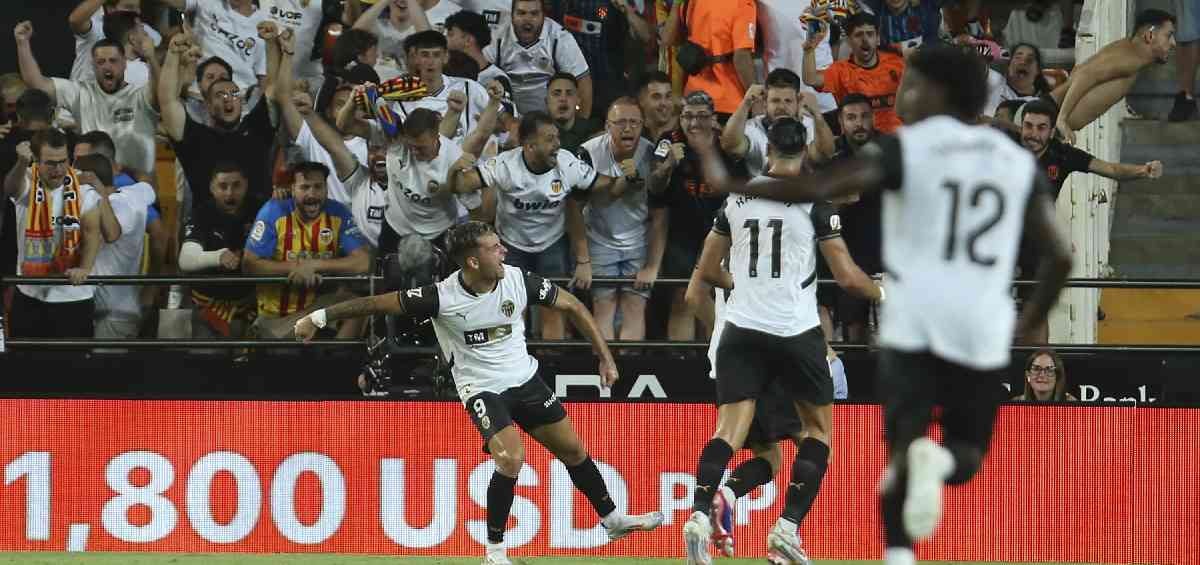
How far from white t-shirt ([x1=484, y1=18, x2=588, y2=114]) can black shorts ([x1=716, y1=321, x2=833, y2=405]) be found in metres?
4.53

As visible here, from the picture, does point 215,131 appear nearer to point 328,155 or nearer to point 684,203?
point 328,155

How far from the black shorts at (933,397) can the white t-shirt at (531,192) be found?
228 inches

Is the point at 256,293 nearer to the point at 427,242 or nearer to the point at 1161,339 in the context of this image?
the point at 427,242

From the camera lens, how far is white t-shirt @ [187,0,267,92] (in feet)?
45.5

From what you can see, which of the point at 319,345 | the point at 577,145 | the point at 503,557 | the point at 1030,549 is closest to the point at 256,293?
the point at 319,345

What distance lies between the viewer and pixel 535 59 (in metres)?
13.5

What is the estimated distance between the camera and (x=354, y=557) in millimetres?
11031

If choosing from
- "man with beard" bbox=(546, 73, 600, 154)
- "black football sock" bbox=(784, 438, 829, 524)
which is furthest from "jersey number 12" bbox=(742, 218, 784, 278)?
"man with beard" bbox=(546, 73, 600, 154)

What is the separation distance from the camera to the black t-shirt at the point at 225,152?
12.9 m

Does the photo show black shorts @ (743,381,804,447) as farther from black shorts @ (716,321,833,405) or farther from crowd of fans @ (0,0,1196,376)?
crowd of fans @ (0,0,1196,376)

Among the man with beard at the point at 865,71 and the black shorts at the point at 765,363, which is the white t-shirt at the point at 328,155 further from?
the black shorts at the point at 765,363

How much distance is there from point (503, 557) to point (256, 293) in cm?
331

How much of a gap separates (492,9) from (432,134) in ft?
7.68

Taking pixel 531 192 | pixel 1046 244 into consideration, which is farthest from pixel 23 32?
pixel 1046 244
